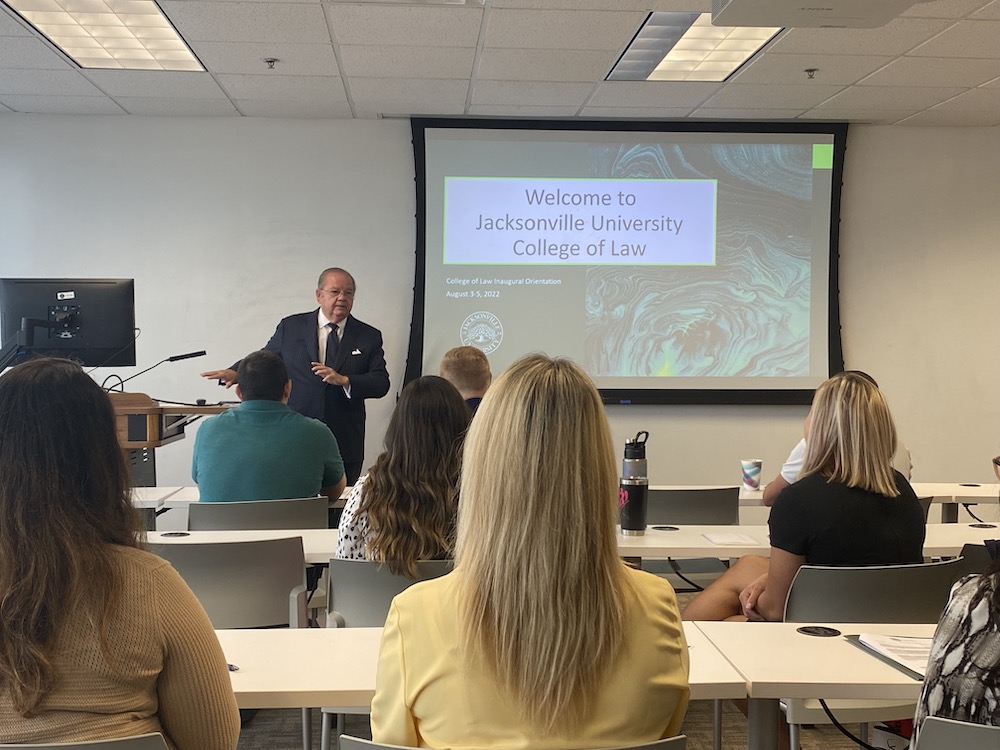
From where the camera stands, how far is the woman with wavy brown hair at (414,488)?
2523mm

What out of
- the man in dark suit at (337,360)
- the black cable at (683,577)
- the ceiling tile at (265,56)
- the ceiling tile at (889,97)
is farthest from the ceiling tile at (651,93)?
the black cable at (683,577)

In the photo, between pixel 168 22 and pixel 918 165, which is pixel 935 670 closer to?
pixel 168 22

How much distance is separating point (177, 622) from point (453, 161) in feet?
17.6

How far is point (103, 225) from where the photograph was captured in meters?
6.39

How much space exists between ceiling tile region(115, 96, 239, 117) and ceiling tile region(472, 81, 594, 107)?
1653mm

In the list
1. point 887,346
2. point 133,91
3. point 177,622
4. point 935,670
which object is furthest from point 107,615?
point 887,346

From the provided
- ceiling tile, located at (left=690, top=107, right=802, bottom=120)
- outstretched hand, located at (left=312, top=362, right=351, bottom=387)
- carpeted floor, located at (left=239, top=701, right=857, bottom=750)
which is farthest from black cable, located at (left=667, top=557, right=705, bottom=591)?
ceiling tile, located at (left=690, top=107, right=802, bottom=120)

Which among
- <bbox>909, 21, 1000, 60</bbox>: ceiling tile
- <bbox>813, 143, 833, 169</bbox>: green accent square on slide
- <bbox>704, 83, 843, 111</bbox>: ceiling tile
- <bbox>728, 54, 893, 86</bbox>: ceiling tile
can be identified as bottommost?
<bbox>813, 143, 833, 169</bbox>: green accent square on slide

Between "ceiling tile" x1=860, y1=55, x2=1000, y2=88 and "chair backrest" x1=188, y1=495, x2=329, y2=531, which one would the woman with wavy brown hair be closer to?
"chair backrest" x1=188, y1=495, x2=329, y2=531

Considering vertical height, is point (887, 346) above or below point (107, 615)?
above

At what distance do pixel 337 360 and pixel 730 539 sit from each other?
310 centimetres

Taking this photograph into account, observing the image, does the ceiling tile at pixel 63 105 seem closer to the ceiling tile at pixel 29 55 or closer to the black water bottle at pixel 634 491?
the ceiling tile at pixel 29 55

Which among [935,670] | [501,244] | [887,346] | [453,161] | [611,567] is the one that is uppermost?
[453,161]

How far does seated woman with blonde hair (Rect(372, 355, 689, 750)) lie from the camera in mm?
1288
